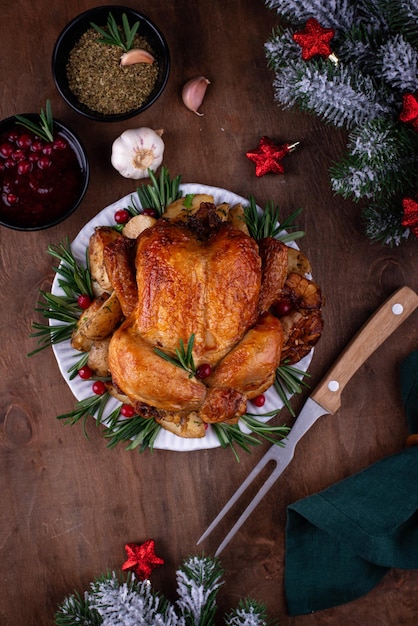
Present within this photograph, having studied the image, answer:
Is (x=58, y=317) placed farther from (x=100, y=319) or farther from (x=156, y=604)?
(x=156, y=604)

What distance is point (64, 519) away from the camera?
2273mm

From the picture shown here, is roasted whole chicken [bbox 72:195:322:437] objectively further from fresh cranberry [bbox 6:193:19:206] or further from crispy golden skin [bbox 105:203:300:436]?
fresh cranberry [bbox 6:193:19:206]

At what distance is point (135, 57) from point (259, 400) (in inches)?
46.0

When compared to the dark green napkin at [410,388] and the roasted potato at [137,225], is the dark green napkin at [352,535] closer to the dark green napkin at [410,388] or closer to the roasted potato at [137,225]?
the dark green napkin at [410,388]

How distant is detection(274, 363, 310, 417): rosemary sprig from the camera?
2.12 meters

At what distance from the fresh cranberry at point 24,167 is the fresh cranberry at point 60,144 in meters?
0.10

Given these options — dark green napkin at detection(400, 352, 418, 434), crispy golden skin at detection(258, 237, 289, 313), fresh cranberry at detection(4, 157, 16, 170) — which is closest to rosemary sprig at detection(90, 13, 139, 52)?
fresh cranberry at detection(4, 157, 16, 170)

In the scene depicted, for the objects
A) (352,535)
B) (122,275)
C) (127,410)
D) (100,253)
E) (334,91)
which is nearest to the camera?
(334,91)

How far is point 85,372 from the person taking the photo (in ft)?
6.72

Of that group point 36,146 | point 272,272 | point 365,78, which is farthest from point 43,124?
point 365,78

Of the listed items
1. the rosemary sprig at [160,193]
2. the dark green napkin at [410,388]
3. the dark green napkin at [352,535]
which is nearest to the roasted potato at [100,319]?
the rosemary sprig at [160,193]

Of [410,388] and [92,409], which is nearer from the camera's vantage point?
[92,409]

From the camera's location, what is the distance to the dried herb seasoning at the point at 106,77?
6.79 ft

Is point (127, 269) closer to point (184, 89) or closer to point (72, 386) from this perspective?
point (72, 386)
